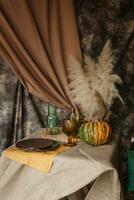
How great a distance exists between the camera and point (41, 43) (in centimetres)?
228

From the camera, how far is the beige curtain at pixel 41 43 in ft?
7.40

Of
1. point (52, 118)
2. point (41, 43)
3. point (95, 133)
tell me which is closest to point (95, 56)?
point (41, 43)

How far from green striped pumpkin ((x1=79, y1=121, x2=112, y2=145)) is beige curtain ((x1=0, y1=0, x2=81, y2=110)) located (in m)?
0.44

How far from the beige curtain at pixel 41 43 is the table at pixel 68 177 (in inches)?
23.2

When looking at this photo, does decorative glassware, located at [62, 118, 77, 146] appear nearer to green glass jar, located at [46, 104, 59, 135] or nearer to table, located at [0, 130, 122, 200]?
table, located at [0, 130, 122, 200]


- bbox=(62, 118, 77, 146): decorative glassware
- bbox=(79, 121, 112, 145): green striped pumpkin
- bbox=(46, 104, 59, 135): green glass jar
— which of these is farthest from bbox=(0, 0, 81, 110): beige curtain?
bbox=(79, 121, 112, 145): green striped pumpkin

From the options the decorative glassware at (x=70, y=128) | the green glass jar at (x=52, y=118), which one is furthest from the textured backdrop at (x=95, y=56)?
the decorative glassware at (x=70, y=128)

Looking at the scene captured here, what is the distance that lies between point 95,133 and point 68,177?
1.04ft

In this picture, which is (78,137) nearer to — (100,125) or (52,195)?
(100,125)

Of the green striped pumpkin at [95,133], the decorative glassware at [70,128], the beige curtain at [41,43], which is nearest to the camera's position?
the green striped pumpkin at [95,133]

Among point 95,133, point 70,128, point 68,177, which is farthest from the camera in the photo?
point 70,128

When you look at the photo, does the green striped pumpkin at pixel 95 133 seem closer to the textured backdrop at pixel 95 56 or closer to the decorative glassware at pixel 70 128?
the decorative glassware at pixel 70 128

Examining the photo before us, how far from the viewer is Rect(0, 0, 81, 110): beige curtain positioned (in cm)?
226

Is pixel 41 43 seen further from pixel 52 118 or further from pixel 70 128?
pixel 70 128
